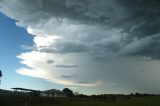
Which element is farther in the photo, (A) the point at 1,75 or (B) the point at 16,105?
(A) the point at 1,75

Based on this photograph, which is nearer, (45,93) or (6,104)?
(6,104)

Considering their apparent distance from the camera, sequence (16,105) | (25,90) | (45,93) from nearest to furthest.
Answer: (16,105), (25,90), (45,93)

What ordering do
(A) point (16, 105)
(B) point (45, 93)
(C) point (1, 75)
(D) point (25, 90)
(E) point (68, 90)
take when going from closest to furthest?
(A) point (16, 105) → (C) point (1, 75) → (D) point (25, 90) → (B) point (45, 93) → (E) point (68, 90)

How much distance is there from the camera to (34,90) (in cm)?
11475

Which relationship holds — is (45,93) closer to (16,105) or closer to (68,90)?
(68,90)

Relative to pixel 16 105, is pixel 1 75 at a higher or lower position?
higher

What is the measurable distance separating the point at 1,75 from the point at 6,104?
28161 millimetres

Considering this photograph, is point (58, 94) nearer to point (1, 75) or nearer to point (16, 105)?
point (1, 75)

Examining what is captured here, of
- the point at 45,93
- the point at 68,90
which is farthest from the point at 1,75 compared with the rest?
the point at 68,90

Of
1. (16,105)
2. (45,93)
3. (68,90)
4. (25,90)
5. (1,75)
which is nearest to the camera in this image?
(16,105)

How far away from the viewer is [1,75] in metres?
83.4

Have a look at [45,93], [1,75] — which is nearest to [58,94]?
[45,93]

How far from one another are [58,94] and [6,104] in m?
Answer: 91.4

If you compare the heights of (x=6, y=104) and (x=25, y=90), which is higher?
(x=25, y=90)
